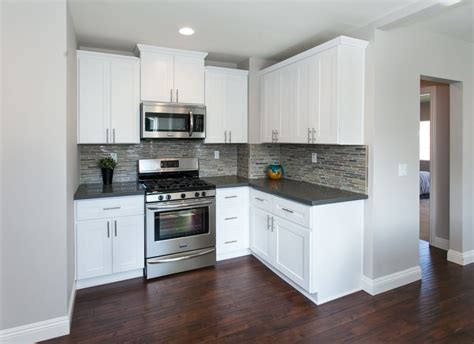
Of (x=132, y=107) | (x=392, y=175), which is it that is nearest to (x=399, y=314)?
(x=392, y=175)

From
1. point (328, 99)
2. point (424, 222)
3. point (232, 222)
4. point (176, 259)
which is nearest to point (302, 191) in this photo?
point (328, 99)

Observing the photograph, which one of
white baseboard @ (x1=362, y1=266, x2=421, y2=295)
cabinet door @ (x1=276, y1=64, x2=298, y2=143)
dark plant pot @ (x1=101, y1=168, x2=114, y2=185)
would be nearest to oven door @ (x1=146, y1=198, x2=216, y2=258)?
dark plant pot @ (x1=101, y1=168, x2=114, y2=185)

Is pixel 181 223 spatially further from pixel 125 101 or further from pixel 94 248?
pixel 125 101

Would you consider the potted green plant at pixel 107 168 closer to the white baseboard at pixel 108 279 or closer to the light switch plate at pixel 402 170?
the white baseboard at pixel 108 279

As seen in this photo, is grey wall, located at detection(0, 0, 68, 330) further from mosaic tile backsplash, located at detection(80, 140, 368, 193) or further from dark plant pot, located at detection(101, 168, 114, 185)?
mosaic tile backsplash, located at detection(80, 140, 368, 193)

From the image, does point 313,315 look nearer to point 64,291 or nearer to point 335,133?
point 335,133

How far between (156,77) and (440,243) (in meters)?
4.16

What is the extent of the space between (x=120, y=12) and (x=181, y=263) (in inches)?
97.2

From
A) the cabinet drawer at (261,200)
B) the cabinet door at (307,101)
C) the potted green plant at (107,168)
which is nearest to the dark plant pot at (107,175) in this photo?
the potted green plant at (107,168)

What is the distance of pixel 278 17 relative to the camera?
8.86 feet

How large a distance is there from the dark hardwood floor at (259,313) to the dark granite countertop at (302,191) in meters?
0.90

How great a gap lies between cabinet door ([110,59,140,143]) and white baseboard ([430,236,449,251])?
13.3ft

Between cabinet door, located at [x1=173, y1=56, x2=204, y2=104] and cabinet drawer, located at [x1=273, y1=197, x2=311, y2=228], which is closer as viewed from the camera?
cabinet drawer, located at [x1=273, y1=197, x2=311, y2=228]

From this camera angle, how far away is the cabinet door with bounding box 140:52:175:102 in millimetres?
3381
